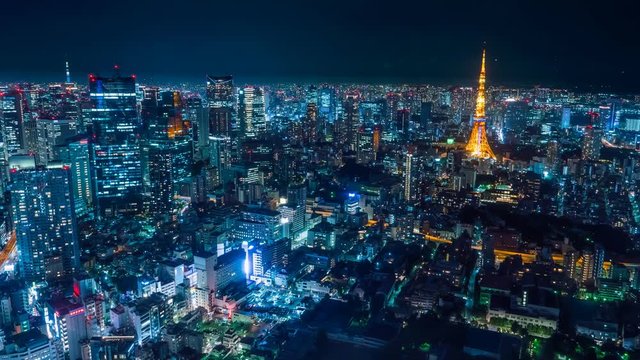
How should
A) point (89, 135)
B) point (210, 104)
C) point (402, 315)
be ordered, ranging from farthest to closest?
point (210, 104) < point (89, 135) < point (402, 315)

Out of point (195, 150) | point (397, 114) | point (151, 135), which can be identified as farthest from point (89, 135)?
point (397, 114)

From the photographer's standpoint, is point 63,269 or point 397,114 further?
point 397,114

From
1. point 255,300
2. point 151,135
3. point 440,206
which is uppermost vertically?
point 151,135

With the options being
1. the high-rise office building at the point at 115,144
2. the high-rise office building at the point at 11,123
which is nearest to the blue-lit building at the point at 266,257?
the high-rise office building at the point at 115,144

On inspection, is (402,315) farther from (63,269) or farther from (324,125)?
(324,125)

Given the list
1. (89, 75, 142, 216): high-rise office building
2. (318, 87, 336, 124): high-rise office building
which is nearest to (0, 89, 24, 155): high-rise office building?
(89, 75, 142, 216): high-rise office building

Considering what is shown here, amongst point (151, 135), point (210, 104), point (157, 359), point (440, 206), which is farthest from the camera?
point (210, 104)

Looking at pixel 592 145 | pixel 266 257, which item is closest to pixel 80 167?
pixel 266 257

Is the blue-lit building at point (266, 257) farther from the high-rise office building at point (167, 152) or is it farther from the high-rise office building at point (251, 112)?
the high-rise office building at point (251, 112)
